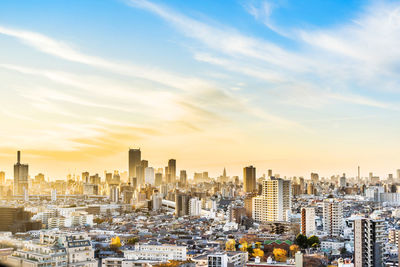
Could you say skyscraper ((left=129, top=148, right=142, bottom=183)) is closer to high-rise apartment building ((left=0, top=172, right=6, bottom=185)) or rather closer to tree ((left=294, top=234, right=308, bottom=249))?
high-rise apartment building ((left=0, top=172, right=6, bottom=185))

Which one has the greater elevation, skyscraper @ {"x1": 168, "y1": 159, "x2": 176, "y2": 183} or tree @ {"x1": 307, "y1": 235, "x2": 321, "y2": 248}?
skyscraper @ {"x1": 168, "y1": 159, "x2": 176, "y2": 183}

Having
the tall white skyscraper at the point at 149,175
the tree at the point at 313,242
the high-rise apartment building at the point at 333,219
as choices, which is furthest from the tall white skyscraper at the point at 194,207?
the tall white skyscraper at the point at 149,175

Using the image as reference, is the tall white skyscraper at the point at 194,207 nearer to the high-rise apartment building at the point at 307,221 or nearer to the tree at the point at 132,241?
the high-rise apartment building at the point at 307,221

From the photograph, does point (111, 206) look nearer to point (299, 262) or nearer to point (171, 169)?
point (299, 262)

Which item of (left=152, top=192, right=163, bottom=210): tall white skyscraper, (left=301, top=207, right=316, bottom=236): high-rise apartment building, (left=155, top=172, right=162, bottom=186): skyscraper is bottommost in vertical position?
(left=152, top=192, right=163, bottom=210): tall white skyscraper

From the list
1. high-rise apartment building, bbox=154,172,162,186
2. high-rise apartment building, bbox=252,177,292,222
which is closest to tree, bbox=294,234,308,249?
high-rise apartment building, bbox=252,177,292,222

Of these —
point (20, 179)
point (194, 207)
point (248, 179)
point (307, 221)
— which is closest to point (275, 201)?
point (307, 221)

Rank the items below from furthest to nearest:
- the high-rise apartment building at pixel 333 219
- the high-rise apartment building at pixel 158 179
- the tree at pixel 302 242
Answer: the high-rise apartment building at pixel 158 179 → the high-rise apartment building at pixel 333 219 → the tree at pixel 302 242
